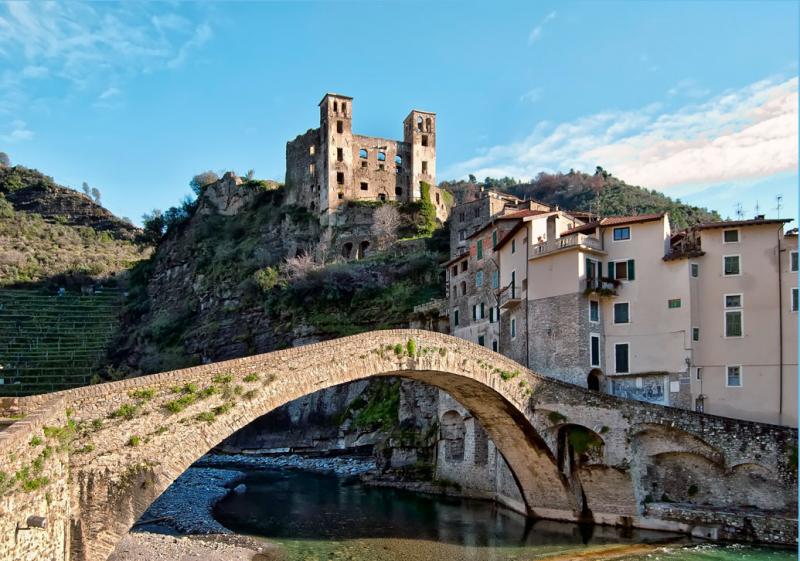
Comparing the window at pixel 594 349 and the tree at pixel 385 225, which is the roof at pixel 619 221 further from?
the tree at pixel 385 225

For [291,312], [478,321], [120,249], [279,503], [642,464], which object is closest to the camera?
[642,464]

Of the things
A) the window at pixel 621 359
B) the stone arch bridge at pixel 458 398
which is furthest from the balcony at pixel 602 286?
the stone arch bridge at pixel 458 398

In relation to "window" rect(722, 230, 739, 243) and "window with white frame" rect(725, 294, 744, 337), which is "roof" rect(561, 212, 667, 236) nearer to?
"window" rect(722, 230, 739, 243)

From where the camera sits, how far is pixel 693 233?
96.0 feet

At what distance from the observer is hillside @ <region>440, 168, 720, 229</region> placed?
63.0 meters

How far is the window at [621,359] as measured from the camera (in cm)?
2947

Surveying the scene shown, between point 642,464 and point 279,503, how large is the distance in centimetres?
1672

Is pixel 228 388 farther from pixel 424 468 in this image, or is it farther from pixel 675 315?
pixel 424 468

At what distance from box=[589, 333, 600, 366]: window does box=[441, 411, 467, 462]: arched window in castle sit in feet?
26.8

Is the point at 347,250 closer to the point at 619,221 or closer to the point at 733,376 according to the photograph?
the point at 619,221

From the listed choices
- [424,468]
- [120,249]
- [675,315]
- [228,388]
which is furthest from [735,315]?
[120,249]

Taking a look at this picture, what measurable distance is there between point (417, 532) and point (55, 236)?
78.7 metres

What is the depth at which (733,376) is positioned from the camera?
27641mm

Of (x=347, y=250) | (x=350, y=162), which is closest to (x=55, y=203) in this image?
(x=350, y=162)
